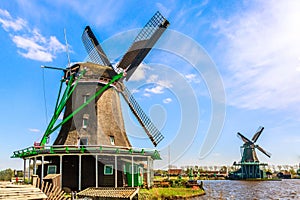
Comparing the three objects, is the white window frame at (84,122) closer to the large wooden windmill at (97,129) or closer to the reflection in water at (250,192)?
the large wooden windmill at (97,129)

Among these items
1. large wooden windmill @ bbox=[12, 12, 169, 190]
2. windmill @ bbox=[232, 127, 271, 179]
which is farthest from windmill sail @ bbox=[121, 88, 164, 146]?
windmill @ bbox=[232, 127, 271, 179]

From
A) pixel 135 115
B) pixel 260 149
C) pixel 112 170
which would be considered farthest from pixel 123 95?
pixel 260 149

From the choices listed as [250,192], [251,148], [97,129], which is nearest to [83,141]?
[97,129]

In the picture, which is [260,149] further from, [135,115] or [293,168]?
[135,115]

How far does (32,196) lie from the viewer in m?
8.87

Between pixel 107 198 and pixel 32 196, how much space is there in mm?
7253

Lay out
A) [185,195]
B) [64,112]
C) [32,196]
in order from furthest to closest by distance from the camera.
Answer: [185,195] → [64,112] → [32,196]

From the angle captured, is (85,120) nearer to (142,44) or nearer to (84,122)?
(84,122)

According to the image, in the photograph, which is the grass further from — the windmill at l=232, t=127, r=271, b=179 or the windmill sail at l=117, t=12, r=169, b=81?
the windmill at l=232, t=127, r=271, b=179

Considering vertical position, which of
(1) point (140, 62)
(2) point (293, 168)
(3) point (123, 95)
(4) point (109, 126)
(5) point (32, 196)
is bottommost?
(2) point (293, 168)

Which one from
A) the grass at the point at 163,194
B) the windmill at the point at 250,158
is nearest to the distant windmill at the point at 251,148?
the windmill at the point at 250,158

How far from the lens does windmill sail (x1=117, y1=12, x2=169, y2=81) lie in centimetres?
2330

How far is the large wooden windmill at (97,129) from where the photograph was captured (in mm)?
21188

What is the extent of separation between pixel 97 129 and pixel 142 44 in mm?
7030
